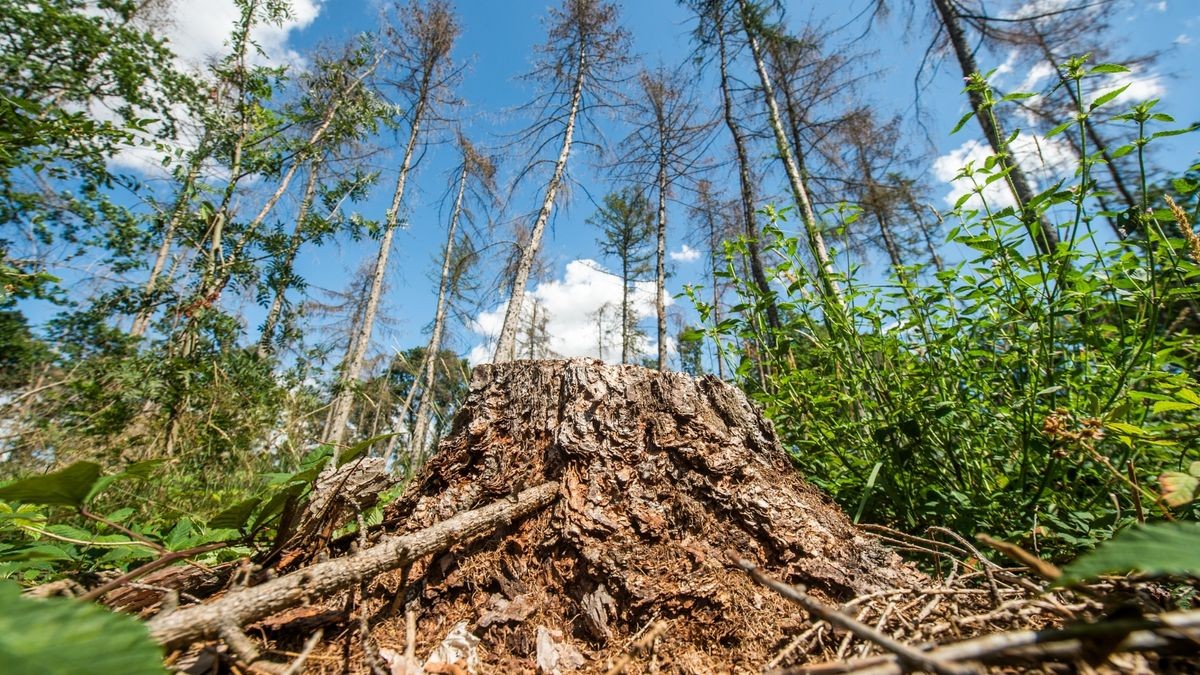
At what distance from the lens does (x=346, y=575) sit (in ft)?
2.45

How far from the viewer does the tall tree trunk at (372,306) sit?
7578 mm

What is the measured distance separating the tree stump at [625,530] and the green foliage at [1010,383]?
44cm

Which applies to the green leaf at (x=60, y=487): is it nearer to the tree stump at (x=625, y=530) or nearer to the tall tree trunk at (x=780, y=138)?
the tree stump at (x=625, y=530)

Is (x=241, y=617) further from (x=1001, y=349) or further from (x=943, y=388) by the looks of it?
(x=1001, y=349)

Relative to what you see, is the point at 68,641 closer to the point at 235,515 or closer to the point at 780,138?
the point at 235,515

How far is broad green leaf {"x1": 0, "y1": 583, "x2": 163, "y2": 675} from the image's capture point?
33 cm

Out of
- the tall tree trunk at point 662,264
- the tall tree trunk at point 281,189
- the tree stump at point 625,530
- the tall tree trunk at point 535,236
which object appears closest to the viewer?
the tree stump at point 625,530

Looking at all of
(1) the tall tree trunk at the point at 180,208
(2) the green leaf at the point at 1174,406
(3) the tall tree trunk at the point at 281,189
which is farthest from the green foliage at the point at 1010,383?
(1) the tall tree trunk at the point at 180,208

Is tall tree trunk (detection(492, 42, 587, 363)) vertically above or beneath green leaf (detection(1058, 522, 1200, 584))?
above

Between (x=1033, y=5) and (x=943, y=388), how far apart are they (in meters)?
6.85

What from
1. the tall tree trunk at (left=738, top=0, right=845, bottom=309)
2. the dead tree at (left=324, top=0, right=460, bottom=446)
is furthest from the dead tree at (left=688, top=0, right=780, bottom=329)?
the dead tree at (left=324, top=0, right=460, bottom=446)

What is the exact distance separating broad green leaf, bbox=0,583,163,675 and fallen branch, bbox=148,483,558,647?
223 mm

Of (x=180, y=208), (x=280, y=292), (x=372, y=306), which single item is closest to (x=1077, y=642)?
(x=180, y=208)

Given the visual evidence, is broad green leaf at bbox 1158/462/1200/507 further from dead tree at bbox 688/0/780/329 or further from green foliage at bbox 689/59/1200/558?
dead tree at bbox 688/0/780/329
